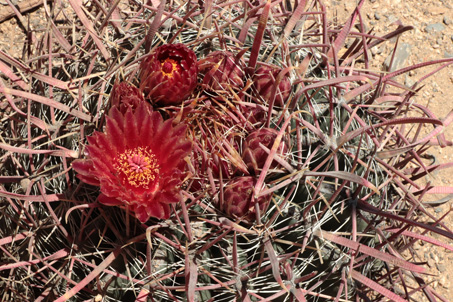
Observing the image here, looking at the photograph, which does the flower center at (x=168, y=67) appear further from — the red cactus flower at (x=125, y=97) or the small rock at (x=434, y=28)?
the small rock at (x=434, y=28)

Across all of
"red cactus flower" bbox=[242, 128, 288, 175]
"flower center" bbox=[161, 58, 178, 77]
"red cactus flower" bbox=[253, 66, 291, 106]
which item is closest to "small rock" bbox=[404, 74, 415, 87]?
"red cactus flower" bbox=[253, 66, 291, 106]

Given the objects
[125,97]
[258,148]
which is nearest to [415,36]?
[258,148]

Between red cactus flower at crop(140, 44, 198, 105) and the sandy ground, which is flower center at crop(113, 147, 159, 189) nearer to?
red cactus flower at crop(140, 44, 198, 105)

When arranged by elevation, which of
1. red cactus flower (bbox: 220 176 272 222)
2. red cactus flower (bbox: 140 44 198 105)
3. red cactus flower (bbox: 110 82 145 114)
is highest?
red cactus flower (bbox: 140 44 198 105)

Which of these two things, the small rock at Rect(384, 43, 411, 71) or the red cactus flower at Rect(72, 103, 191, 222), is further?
the small rock at Rect(384, 43, 411, 71)

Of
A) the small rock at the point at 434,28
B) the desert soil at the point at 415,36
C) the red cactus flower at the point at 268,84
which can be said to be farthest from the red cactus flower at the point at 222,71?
the small rock at the point at 434,28

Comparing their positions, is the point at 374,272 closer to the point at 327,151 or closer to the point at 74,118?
the point at 327,151
